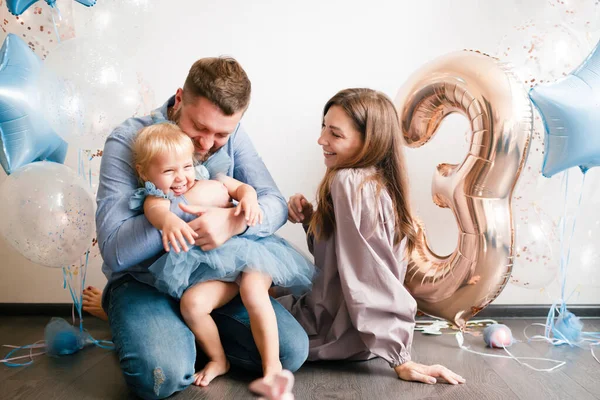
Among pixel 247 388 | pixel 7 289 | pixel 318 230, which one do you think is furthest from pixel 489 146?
pixel 7 289

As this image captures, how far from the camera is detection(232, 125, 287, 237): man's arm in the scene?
6.02ft

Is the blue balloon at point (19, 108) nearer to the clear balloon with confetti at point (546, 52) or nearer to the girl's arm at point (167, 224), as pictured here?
the girl's arm at point (167, 224)

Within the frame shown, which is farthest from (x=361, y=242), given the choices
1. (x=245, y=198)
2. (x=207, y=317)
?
(x=207, y=317)

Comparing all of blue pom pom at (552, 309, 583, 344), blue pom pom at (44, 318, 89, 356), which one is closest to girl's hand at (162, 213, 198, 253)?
blue pom pom at (44, 318, 89, 356)

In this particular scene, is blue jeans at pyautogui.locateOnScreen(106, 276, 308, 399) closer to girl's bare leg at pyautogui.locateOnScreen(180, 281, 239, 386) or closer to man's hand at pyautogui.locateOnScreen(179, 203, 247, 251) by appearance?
girl's bare leg at pyautogui.locateOnScreen(180, 281, 239, 386)

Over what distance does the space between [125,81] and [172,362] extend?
0.86 metres

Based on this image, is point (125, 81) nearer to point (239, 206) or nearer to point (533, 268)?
point (239, 206)

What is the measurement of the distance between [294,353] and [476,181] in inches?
31.0

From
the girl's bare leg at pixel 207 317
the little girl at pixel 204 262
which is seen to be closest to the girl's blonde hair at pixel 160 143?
the little girl at pixel 204 262

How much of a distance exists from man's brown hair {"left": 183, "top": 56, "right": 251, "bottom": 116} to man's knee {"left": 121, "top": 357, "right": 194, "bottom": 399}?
67 cm

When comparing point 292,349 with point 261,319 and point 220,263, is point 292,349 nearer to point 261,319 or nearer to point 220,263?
point 261,319

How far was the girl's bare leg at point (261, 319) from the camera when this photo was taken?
166 cm

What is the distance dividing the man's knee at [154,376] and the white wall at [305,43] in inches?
43.4

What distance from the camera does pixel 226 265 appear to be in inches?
65.4
